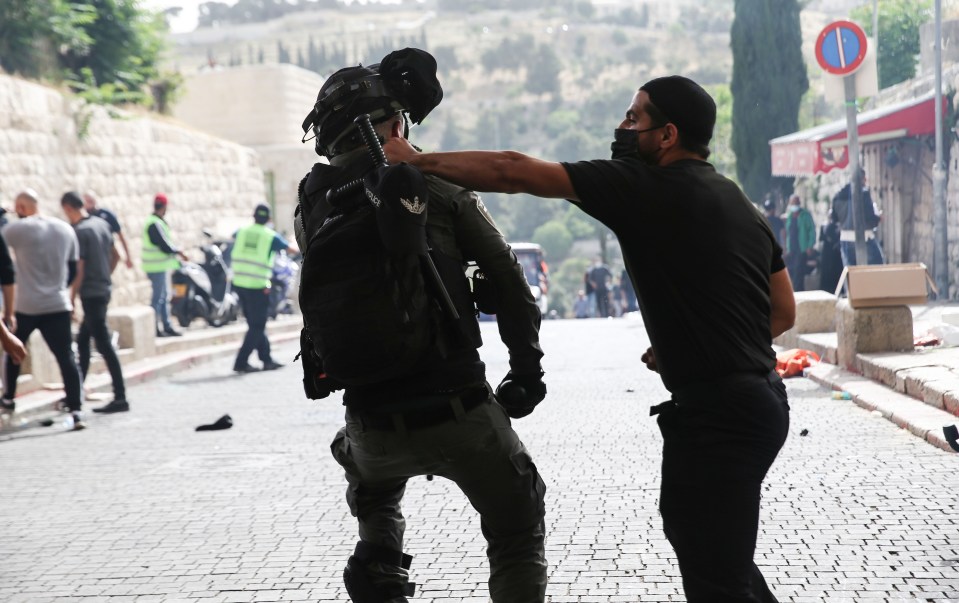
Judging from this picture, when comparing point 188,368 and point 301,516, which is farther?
point 188,368

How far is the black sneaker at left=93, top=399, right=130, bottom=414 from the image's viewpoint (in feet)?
38.9

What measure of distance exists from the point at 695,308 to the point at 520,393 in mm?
621

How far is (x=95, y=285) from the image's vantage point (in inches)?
461

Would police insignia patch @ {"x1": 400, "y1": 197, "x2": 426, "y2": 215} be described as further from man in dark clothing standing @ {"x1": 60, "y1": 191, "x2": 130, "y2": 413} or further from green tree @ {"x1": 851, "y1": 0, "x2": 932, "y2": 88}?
green tree @ {"x1": 851, "y1": 0, "x2": 932, "y2": 88}

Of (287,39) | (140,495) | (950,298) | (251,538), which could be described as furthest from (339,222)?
(287,39)

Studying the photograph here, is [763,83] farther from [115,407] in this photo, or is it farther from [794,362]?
[115,407]

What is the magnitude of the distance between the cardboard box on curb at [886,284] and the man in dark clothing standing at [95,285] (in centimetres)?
630

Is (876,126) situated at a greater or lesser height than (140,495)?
greater

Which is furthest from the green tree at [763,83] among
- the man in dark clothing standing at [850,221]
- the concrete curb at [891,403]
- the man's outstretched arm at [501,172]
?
the man's outstretched arm at [501,172]

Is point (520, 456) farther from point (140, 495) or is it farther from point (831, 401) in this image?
point (831, 401)

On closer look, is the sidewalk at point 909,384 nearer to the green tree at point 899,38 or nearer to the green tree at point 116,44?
the green tree at point 116,44

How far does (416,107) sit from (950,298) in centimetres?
1823

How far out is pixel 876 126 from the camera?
21.9 meters

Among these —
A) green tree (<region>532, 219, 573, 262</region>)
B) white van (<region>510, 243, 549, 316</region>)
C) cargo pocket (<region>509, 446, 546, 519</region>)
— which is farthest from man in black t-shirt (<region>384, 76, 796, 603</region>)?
green tree (<region>532, 219, 573, 262</region>)
